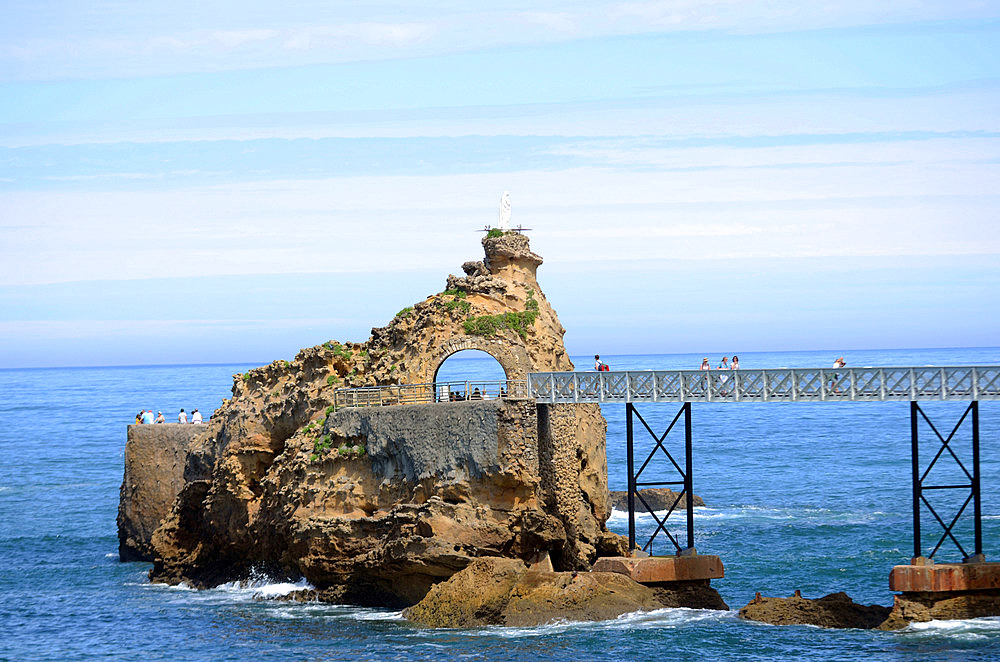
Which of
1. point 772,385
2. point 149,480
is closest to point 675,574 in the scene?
point 772,385

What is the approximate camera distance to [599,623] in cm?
3562

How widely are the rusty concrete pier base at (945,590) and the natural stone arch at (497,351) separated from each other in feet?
41.5

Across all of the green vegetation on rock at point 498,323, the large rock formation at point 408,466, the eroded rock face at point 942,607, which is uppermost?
the green vegetation on rock at point 498,323

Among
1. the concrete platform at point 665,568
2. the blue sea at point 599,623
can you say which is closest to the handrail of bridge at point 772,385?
the concrete platform at point 665,568

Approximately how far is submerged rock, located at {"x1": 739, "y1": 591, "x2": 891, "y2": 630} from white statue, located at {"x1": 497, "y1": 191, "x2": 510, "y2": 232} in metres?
15.1

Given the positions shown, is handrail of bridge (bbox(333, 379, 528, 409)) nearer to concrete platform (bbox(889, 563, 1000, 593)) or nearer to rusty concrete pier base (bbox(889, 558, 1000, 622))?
concrete platform (bbox(889, 563, 1000, 593))

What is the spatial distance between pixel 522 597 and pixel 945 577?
11.0 meters

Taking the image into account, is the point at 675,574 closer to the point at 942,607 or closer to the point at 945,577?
the point at 942,607

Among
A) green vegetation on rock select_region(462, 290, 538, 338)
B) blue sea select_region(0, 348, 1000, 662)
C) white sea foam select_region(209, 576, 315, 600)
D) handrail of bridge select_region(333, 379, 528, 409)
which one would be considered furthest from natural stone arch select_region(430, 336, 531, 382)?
blue sea select_region(0, 348, 1000, 662)

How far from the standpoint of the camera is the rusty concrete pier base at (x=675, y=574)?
37.6m

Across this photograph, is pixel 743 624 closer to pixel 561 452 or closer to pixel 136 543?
pixel 561 452

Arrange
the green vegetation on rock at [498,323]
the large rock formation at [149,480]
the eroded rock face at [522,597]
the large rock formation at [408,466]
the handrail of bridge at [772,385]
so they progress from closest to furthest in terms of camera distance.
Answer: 1. the handrail of bridge at [772,385]
2. the eroded rock face at [522,597]
3. the large rock formation at [408,466]
4. the green vegetation on rock at [498,323]
5. the large rock formation at [149,480]

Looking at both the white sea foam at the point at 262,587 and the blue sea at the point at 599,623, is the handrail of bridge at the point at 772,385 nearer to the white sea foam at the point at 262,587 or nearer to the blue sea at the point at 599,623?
the blue sea at the point at 599,623

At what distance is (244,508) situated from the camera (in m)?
44.4
